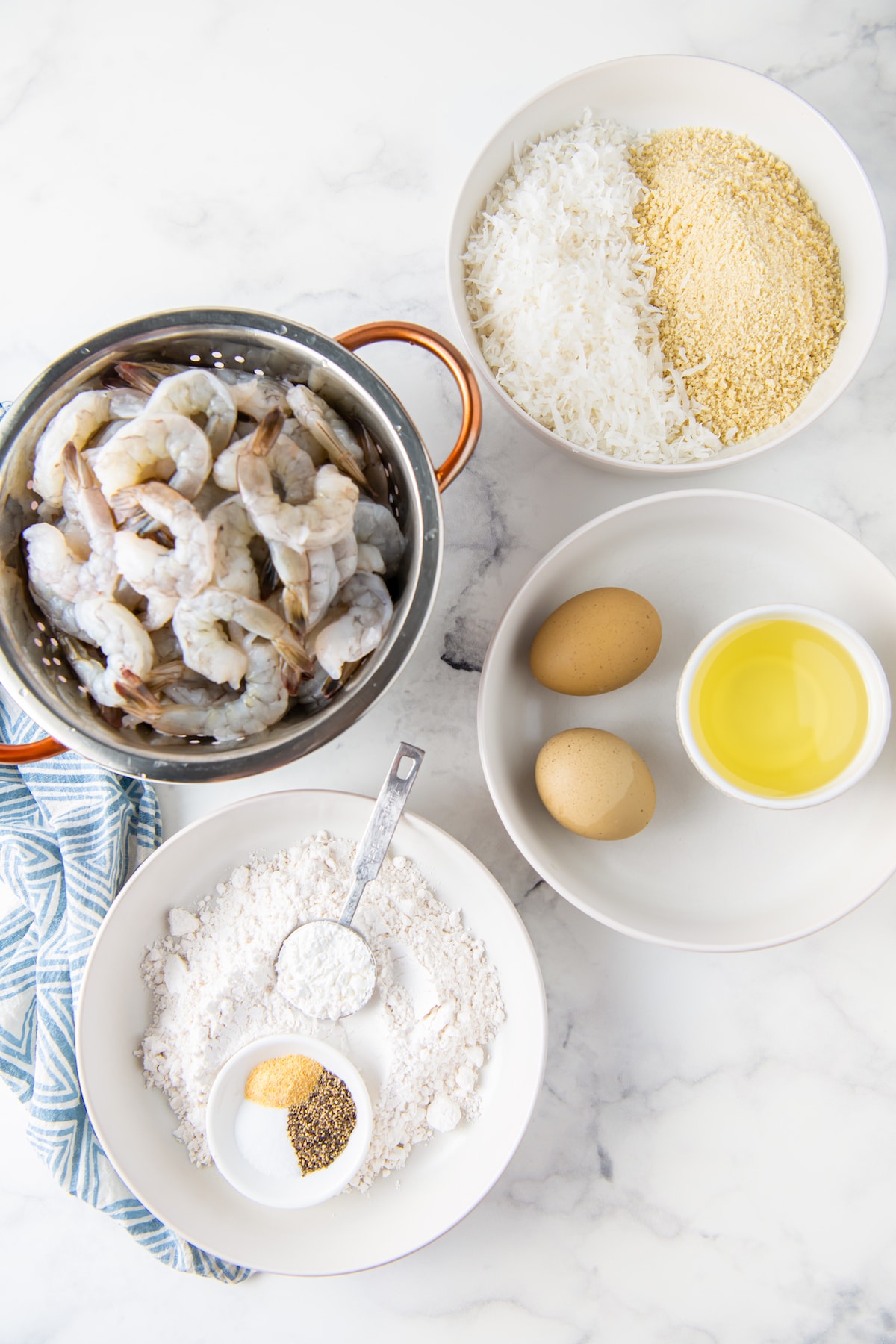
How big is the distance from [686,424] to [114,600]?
661mm

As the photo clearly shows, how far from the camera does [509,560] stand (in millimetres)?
1095

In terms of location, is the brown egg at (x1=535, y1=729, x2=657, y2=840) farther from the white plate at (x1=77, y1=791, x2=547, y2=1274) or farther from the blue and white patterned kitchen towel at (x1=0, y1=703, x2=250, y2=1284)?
the blue and white patterned kitchen towel at (x1=0, y1=703, x2=250, y2=1284)

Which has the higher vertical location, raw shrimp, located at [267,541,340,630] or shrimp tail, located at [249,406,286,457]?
shrimp tail, located at [249,406,286,457]

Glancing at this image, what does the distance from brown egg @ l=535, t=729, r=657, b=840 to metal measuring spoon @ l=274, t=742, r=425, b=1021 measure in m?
0.16

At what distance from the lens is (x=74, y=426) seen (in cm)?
75

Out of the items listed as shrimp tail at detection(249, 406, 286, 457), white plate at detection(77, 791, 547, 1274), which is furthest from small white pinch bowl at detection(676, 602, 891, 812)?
shrimp tail at detection(249, 406, 286, 457)

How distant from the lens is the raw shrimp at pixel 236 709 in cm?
76

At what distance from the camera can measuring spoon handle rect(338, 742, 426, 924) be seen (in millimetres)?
977

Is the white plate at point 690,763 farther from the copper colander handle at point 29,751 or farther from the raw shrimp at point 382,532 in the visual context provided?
the copper colander handle at point 29,751

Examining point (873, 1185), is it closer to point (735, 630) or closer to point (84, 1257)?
point (735, 630)

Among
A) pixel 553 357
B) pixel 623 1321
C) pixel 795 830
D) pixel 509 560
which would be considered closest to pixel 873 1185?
pixel 623 1321

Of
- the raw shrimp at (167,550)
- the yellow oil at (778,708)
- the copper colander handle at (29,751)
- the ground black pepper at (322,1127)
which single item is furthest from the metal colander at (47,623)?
Answer: the ground black pepper at (322,1127)

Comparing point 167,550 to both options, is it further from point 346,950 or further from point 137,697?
point 346,950

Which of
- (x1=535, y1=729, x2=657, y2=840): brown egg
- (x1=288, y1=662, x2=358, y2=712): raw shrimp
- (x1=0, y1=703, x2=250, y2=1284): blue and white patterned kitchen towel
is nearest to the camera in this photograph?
Answer: (x1=288, y1=662, x2=358, y2=712): raw shrimp
